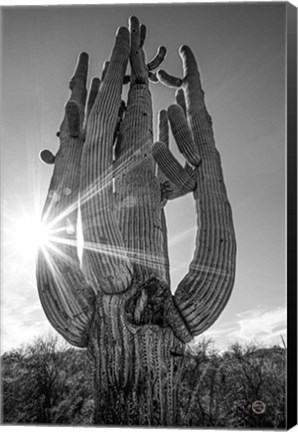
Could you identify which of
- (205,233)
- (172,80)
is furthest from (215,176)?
(172,80)

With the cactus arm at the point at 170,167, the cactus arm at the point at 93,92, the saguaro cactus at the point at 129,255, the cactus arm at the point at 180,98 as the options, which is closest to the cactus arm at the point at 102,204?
the saguaro cactus at the point at 129,255

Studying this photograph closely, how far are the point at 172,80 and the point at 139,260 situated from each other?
6.02ft

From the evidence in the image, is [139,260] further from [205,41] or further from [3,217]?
[205,41]

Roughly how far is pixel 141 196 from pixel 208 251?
714 mm

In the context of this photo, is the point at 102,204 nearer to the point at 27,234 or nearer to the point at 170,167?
the point at 170,167

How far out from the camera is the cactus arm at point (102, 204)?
446 centimetres

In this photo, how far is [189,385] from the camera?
805 cm

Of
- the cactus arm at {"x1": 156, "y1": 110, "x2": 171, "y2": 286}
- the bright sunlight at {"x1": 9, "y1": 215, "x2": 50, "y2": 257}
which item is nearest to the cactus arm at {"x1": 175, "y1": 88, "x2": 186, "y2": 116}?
the cactus arm at {"x1": 156, "y1": 110, "x2": 171, "y2": 286}

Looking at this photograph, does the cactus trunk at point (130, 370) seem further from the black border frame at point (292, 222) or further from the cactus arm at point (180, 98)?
the cactus arm at point (180, 98)

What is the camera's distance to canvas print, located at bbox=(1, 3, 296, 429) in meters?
4.51

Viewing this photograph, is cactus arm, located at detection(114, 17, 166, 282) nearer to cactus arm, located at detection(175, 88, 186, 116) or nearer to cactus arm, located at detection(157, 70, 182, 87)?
cactus arm, located at detection(157, 70, 182, 87)

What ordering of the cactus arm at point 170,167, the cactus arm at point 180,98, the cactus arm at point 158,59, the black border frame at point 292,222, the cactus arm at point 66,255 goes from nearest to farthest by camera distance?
the black border frame at point 292,222, the cactus arm at point 66,255, the cactus arm at point 170,167, the cactus arm at point 180,98, the cactus arm at point 158,59

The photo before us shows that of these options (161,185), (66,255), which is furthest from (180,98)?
(66,255)

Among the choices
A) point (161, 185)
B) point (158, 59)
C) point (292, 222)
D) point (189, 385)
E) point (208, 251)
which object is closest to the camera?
point (292, 222)
